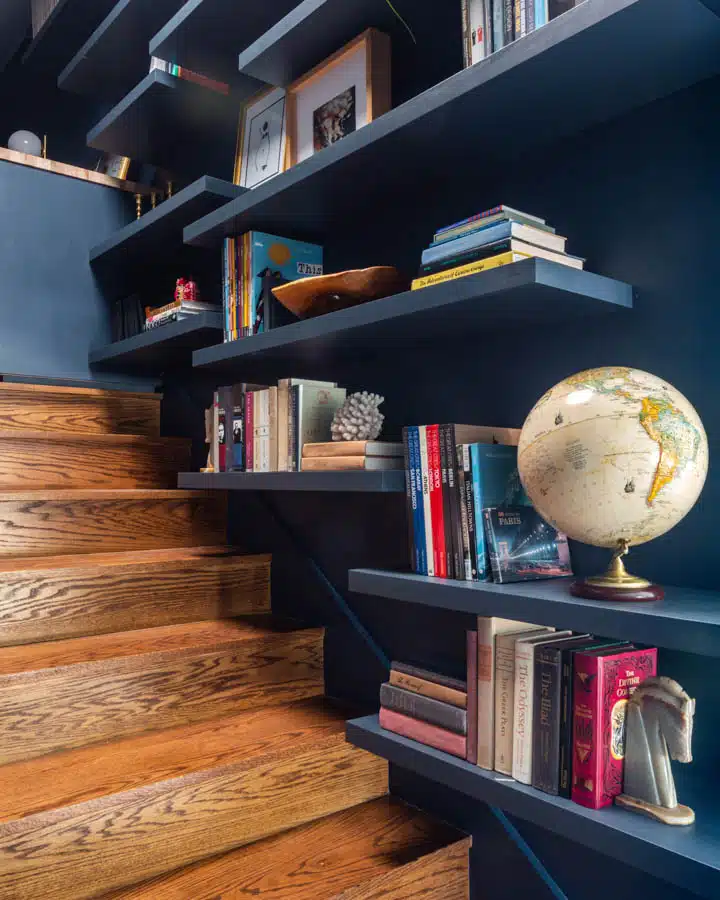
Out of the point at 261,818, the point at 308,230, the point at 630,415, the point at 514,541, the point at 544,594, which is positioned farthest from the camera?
the point at 308,230

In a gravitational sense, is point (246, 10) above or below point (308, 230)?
above

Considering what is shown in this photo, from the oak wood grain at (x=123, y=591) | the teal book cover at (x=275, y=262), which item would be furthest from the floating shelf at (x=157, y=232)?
the oak wood grain at (x=123, y=591)

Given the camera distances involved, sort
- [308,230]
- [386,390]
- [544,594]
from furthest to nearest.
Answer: [308,230]
[386,390]
[544,594]

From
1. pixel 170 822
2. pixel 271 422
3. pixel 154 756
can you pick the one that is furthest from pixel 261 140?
pixel 170 822

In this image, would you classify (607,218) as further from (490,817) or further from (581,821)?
(490,817)

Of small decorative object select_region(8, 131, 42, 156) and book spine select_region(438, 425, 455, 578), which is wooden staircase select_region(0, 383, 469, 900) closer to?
book spine select_region(438, 425, 455, 578)

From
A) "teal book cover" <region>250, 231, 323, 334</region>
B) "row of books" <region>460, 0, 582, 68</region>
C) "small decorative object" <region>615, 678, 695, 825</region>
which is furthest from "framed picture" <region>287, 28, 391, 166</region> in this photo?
"small decorative object" <region>615, 678, 695, 825</region>

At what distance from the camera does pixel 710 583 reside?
1.22 meters

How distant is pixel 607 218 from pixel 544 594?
2.33 ft

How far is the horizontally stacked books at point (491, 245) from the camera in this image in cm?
126

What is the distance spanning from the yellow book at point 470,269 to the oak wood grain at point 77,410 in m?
1.64

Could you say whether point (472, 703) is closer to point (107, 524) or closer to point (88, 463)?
point (107, 524)

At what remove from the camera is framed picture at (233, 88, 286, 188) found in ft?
6.77

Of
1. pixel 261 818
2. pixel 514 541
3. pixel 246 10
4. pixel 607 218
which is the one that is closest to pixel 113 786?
pixel 261 818
